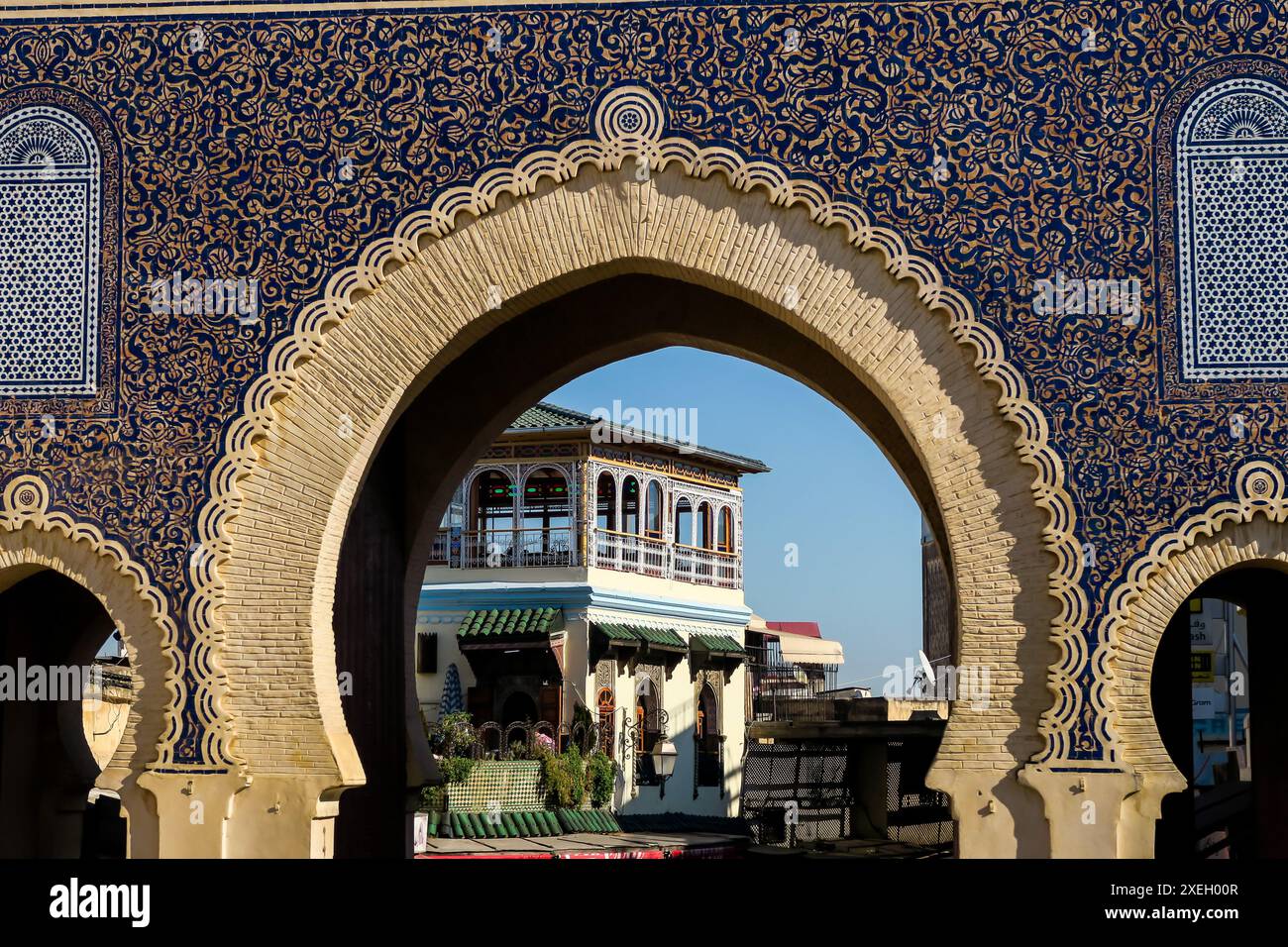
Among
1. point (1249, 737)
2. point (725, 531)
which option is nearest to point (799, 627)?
point (725, 531)

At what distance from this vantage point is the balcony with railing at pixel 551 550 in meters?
20.1

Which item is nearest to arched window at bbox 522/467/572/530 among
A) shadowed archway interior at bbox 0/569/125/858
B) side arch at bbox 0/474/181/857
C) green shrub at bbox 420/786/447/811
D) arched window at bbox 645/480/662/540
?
arched window at bbox 645/480/662/540

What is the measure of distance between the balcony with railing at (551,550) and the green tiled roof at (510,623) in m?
0.66

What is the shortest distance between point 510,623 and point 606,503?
2.10 meters

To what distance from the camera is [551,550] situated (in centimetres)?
2020

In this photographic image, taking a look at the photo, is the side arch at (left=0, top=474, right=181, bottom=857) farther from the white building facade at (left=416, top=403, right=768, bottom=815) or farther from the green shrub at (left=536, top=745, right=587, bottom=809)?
the white building facade at (left=416, top=403, right=768, bottom=815)

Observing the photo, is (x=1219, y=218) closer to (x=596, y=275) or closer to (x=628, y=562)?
(x=596, y=275)

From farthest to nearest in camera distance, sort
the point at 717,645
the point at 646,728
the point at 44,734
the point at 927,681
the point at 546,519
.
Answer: the point at 717,645 < the point at 546,519 < the point at 646,728 < the point at 927,681 < the point at 44,734

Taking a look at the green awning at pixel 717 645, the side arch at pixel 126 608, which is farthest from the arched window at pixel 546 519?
the side arch at pixel 126 608

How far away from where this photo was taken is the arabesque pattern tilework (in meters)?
6.40

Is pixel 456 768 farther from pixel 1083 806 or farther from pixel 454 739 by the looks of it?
pixel 1083 806

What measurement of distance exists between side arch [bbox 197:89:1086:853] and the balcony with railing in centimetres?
1333

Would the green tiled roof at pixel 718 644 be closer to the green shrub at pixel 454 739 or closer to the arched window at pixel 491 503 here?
the arched window at pixel 491 503
